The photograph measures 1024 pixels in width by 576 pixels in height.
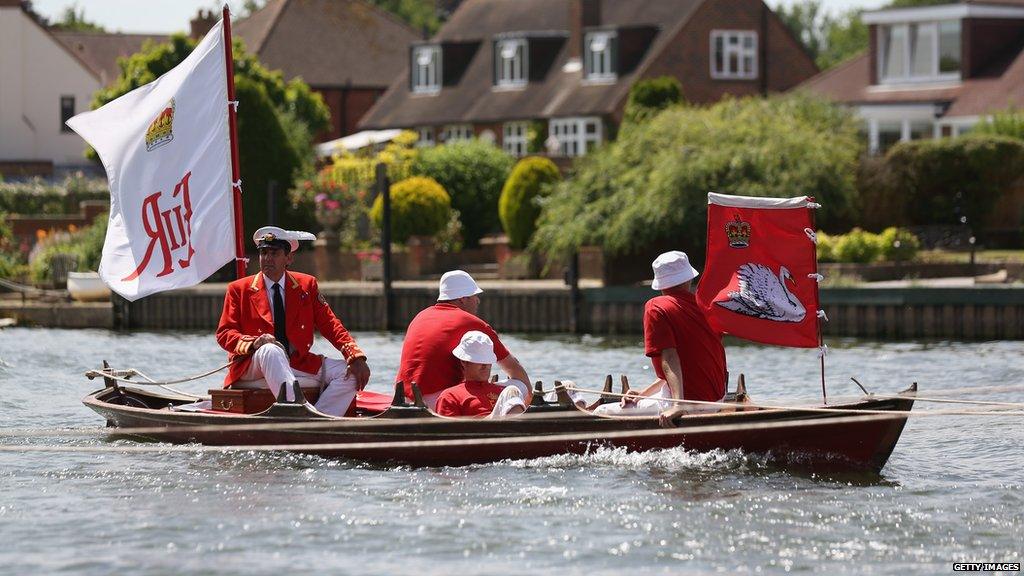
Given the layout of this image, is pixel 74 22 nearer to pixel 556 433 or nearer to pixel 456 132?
pixel 456 132

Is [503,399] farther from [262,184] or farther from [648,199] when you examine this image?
[262,184]

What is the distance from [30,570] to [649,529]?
4.33 meters

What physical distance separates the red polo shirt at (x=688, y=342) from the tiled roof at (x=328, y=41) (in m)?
56.1

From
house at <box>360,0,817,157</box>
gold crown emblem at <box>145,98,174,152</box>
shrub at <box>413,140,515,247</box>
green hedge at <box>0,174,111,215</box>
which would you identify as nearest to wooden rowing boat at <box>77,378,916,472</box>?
gold crown emblem at <box>145,98,174,152</box>

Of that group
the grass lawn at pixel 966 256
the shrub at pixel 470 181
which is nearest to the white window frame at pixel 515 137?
the shrub at pixel 470 181

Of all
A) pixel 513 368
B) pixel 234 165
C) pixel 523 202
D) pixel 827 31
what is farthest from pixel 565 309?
pixel 827 31

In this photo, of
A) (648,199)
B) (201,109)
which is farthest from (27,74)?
(201,109)

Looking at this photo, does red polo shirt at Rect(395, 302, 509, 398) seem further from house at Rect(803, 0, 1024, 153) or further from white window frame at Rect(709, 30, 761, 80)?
white window frame at Rect(709, 30, 761, 80)

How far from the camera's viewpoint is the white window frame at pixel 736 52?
188 ft

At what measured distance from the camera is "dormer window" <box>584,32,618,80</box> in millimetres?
56938

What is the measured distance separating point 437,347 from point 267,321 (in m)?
1.61

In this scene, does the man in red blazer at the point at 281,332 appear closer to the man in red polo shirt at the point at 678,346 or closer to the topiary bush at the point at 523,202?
the man in red polo shirt at the point at 678,346

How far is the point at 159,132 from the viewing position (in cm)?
Answer: 1655

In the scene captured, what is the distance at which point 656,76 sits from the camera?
55938 millimetres
